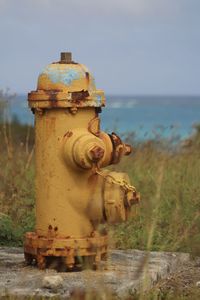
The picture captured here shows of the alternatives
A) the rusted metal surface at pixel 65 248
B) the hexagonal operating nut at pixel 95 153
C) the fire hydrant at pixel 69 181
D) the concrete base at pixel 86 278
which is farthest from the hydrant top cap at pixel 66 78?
the concrete base at pixel 86 278

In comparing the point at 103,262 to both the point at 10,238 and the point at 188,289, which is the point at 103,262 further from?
the point at 10,238

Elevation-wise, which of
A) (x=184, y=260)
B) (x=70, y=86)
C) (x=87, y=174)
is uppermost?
(x=70, y=86)

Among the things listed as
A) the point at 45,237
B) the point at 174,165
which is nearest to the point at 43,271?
the point at 45,237

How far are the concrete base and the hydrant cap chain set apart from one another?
2.95ft

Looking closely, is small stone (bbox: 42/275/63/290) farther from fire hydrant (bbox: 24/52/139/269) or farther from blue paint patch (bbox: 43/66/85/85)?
blue paint patch (bbox: 43/66/85/85)

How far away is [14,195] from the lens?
276 inches

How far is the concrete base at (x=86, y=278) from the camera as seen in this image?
14.2 ft

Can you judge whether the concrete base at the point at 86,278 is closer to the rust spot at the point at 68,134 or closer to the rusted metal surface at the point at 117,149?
the rusted metal surface at the point at 117,149

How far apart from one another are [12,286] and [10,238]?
1.50 metres

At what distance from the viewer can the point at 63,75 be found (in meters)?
4.86

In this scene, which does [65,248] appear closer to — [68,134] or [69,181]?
[69,181]

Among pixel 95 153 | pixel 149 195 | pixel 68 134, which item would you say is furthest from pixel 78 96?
pixel 149 195

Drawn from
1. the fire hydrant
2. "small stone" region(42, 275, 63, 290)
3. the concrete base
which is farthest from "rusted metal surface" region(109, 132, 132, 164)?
"small stone" region(42, 275, 63, 290)

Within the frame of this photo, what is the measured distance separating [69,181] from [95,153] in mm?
264
